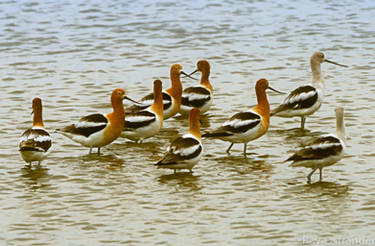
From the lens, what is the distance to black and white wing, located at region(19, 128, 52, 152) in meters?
12.8

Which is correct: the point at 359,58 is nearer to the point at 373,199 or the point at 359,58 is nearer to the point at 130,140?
the point at 130,140

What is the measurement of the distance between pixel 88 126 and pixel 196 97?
298cm

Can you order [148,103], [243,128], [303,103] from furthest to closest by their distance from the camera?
[148,103]
[303,103]
[243,128]

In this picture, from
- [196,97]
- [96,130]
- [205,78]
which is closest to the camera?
[96,130]

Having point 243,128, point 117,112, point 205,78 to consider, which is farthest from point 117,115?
point 205,78

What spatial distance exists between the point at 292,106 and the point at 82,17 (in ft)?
45.4

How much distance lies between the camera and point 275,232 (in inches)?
403

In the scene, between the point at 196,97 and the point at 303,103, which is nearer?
the point at 303,103

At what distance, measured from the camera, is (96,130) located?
13.9 meters

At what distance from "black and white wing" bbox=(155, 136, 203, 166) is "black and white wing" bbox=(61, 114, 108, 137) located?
5.63ft

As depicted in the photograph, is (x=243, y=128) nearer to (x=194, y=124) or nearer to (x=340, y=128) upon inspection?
(x=194, y=124)

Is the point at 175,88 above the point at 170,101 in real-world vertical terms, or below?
above

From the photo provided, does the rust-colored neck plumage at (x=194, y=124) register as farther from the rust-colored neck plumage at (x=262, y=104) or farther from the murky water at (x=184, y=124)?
the rust-colored neck plumage at (x=262, y=104)

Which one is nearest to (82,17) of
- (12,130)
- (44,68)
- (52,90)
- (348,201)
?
(44,68)
